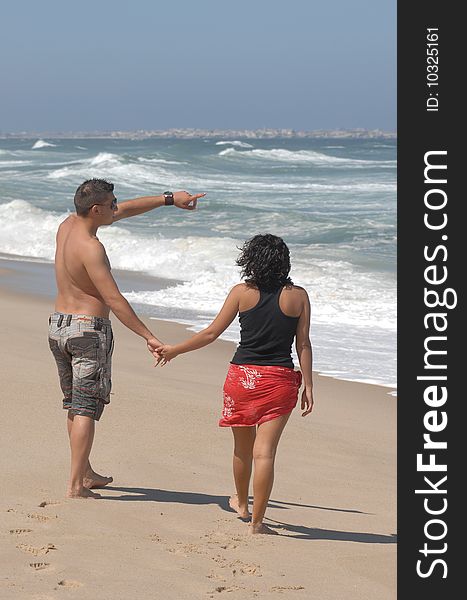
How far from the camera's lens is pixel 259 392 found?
197 inches

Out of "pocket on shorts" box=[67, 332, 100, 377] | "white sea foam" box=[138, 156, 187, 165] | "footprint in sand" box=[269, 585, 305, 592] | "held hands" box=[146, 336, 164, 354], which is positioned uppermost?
"white sea foam" box=[138, 156, 187, 165]

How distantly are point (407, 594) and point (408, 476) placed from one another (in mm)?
654

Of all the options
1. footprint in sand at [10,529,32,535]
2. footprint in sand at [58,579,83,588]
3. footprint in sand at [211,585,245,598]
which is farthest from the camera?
footprint in sand at [10,529,32,535]

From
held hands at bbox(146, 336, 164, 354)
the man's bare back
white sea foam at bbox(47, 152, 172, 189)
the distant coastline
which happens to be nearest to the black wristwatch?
the man's bare back

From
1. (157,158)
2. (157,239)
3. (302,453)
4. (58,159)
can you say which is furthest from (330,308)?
(58,159)

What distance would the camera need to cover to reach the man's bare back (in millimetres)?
5273

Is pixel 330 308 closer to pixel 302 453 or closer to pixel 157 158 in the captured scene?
pixel 302 453

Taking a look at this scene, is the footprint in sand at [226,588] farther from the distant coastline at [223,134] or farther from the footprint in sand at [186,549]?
the distant coastline at [223,134]

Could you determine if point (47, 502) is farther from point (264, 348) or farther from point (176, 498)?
point (264, 348)

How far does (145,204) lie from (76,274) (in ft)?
2.56

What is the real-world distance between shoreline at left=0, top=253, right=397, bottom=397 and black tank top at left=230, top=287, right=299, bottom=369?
566 cm

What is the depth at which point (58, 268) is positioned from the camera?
538 centimetres

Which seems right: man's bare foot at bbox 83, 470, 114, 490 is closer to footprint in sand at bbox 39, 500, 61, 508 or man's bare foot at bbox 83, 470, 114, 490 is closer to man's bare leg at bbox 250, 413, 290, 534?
footprint in sand at bbox 39, 500, 61, 508

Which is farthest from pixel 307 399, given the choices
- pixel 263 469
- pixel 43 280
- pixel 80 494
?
pixel 43 280
